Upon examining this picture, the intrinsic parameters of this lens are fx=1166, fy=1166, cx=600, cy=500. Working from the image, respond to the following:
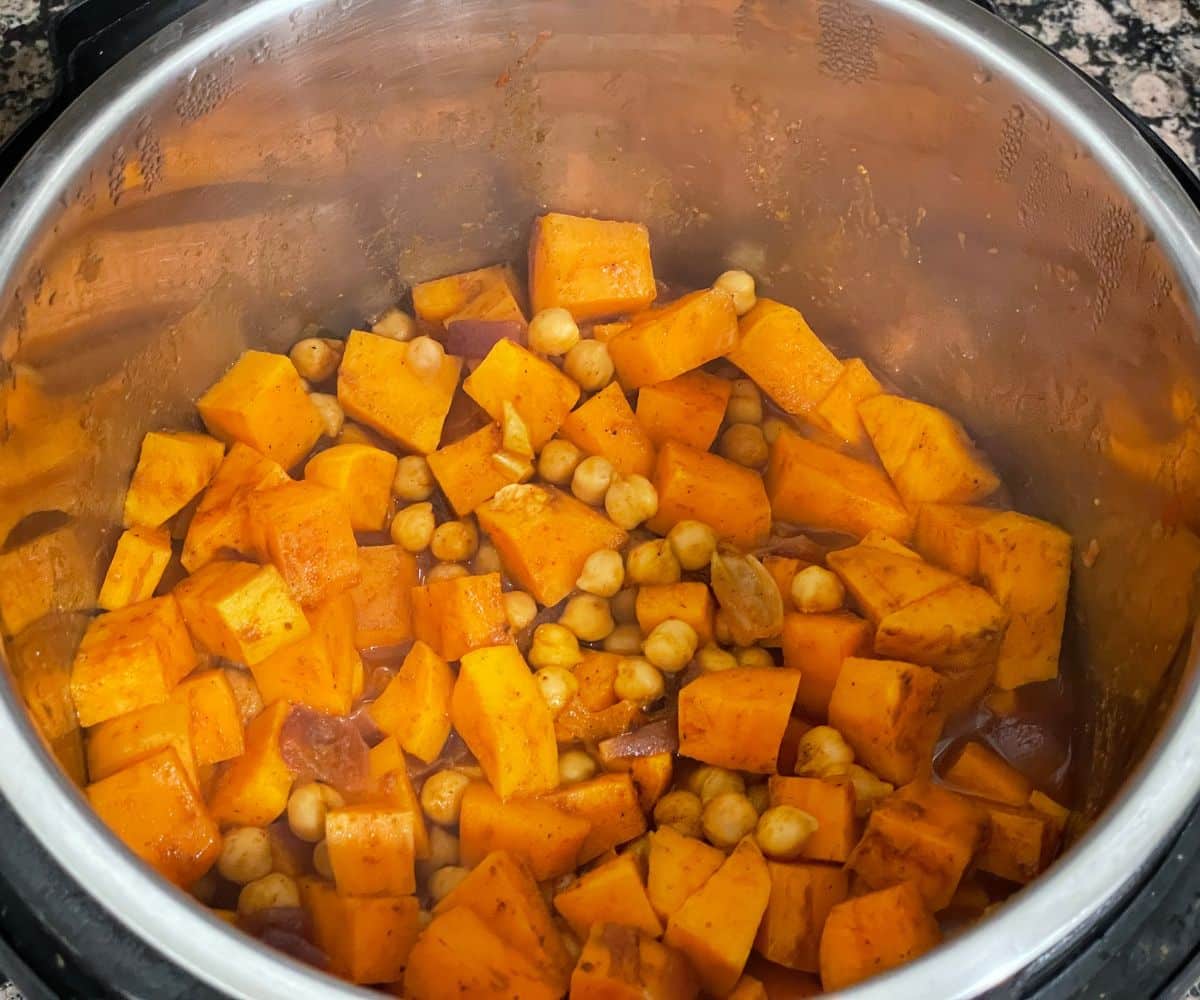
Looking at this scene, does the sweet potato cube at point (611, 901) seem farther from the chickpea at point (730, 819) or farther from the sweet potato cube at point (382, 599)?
the sweet potato cube at point (382, 599)

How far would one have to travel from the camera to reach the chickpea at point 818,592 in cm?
188

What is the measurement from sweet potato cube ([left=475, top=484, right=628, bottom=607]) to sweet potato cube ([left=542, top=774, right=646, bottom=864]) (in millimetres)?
369

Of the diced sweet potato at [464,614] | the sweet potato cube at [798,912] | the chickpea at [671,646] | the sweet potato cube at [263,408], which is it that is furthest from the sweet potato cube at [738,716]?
the sweet potato cube at [263,408]

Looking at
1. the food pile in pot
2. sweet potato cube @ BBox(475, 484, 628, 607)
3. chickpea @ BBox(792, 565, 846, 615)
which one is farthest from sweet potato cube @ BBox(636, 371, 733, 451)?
chickpea @ BBox(792, 565, 846, 615)

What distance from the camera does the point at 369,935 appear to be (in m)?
1.55

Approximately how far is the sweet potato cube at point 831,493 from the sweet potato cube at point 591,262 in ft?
1.32

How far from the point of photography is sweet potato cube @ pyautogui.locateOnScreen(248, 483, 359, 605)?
5.94 ft

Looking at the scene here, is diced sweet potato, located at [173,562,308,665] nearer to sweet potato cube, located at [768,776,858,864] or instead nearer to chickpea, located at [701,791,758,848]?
chickpea, located at [701,791,758,848]

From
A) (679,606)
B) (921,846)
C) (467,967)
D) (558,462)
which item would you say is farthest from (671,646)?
(467,967)

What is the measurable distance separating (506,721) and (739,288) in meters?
0.92

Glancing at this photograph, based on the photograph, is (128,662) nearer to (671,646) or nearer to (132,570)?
(132,570)

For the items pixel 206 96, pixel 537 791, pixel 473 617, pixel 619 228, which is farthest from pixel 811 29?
pixel 537 791

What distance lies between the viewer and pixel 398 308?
7.38 ft

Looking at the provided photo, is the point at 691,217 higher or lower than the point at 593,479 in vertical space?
higher
